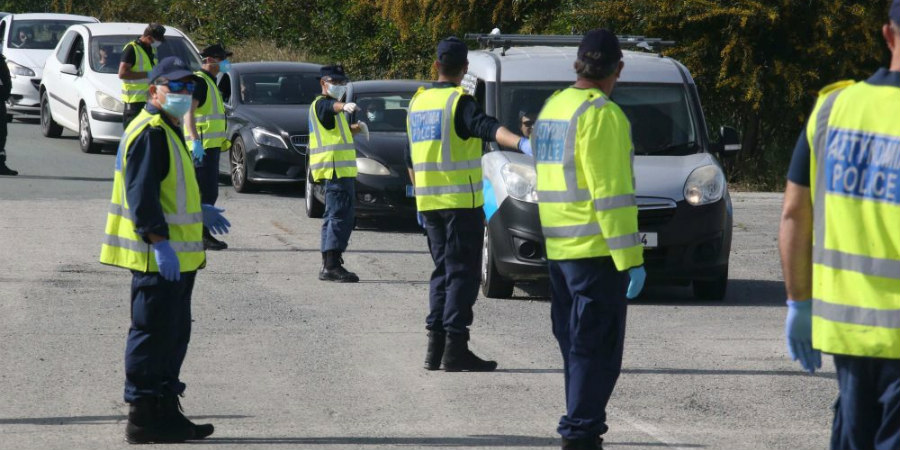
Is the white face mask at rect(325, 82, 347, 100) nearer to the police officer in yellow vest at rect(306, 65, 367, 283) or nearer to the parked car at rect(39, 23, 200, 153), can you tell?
the police officer in yellow vest at rect(306, 65, 367, 283)

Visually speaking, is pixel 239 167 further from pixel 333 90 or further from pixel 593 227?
pixel 593 227

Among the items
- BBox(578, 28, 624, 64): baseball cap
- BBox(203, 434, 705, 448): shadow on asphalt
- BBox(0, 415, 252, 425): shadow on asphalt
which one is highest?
BBox(578, 28, 624, 64): baseball cap

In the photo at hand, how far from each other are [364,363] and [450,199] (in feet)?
3.55

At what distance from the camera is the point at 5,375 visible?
7789mm

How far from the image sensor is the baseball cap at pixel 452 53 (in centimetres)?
796

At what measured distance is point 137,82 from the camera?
15.1 meters

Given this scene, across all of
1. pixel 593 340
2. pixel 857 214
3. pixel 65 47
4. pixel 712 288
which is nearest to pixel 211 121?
pixel 712 288

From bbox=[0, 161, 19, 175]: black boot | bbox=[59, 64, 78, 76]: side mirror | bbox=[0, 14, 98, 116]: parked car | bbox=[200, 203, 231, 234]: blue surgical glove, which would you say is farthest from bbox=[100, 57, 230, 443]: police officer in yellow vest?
bbox=[0, 14, 98, 116]: parked car

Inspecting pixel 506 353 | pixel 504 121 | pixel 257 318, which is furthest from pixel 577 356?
pixel 504 121

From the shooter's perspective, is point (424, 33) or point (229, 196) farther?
point (424, 33)

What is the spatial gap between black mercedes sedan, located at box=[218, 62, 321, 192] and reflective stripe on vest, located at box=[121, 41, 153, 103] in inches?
Answer: 67.5

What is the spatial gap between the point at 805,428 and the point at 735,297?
14.0 feet

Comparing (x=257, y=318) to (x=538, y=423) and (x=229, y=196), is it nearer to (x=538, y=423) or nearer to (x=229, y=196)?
(x=538, y=423)

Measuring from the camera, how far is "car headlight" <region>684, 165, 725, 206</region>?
408 inches
